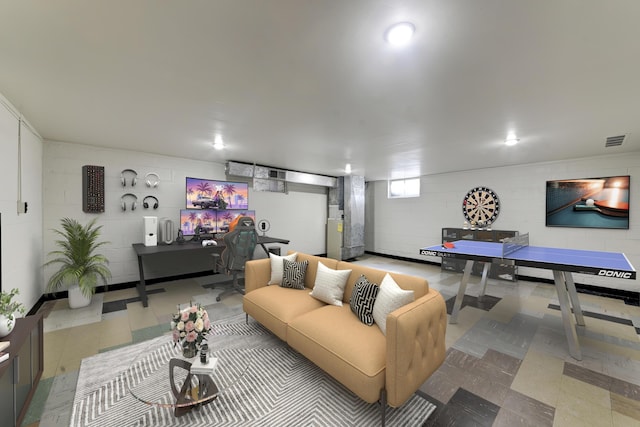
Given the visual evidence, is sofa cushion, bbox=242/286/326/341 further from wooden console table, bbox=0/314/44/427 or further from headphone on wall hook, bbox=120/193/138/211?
headphone on wall hook, bbox=120/193/138/211

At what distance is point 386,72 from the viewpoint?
185cm

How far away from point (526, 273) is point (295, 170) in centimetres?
557

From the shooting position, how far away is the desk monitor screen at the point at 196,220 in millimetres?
4836

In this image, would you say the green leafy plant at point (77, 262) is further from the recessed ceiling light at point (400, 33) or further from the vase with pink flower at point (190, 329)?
the recessed ceiling light at point (400, 33)

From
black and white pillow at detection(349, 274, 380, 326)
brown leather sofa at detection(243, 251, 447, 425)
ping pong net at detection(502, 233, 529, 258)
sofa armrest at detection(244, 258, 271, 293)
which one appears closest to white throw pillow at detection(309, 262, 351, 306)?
brown leather sofa at detection(243, 251, 447, 425)

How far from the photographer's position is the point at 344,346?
1.80 meters

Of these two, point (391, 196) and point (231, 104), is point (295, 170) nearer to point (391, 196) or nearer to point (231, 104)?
point (391, 196)

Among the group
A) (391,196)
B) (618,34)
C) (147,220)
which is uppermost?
(618,34)

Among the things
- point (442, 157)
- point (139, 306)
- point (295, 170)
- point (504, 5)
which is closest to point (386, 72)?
point (504, 5)

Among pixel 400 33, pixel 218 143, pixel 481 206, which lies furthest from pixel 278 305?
pixel 481 206

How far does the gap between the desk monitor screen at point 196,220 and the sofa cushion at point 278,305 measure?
2678 mm

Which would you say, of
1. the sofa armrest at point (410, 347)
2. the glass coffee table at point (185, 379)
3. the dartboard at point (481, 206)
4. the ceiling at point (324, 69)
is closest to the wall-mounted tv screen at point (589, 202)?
the dartboard at point (481, 206)

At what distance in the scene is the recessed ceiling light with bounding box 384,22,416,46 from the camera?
138 cm

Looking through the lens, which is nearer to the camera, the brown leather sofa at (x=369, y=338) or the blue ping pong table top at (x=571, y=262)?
the brown leather sofa at (x=369, y=338)
